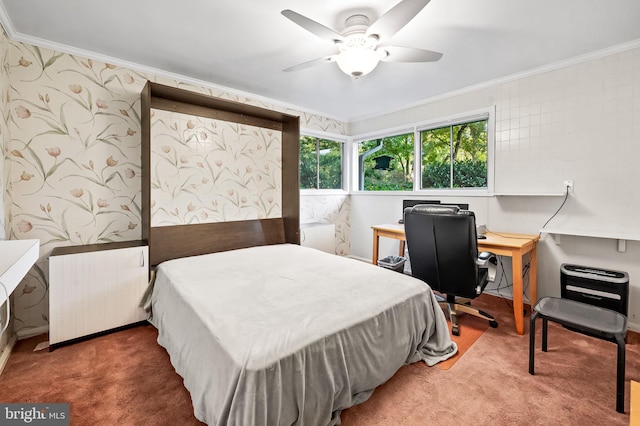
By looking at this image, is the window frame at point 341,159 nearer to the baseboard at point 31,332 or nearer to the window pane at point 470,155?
the window pane at point 470,155

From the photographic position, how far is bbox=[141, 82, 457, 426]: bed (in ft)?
3.72

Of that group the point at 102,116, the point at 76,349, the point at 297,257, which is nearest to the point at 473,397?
the point at 297,257

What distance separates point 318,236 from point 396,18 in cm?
269

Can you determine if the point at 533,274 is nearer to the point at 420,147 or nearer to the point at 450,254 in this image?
the point at 450,254

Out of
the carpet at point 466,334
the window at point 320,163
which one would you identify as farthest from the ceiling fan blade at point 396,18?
the window at point 320,163

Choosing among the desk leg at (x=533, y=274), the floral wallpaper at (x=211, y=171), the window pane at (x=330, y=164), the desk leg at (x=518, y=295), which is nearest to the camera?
the desk leg at (x=518, y=295)

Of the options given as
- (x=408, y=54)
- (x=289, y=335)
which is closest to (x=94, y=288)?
(x=289, y=335)

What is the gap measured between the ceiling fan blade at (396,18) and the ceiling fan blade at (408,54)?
0.15 m

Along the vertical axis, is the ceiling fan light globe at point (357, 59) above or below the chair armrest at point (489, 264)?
above

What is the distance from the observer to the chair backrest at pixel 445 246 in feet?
7.20

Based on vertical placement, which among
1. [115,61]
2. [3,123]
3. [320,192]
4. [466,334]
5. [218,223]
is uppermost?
[115,61]

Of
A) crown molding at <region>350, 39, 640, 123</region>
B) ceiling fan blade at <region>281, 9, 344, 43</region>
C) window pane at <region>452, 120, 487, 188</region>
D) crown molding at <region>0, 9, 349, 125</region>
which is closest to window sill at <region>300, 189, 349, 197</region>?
crown molding at <region>0, 9, 349, 125</region>

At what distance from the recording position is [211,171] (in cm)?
306

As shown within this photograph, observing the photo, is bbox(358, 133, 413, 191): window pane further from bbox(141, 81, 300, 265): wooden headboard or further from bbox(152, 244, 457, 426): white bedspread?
bbox(152, 244, 457, 426): white bedspread
